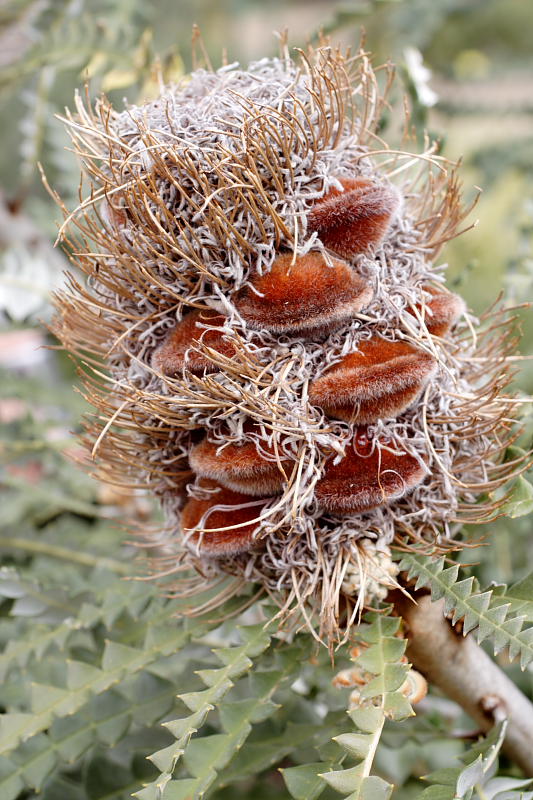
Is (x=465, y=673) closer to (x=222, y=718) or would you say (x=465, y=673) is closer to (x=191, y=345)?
(x=222, y=718)

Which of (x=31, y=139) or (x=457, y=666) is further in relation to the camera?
(x=31, y=139)

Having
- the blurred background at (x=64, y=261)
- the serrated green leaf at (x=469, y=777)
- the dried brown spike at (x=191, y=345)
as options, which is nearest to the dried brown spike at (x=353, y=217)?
the dried brown spike at (x=191, y=345)

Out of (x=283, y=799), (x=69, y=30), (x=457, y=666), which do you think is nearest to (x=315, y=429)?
(x=457, y=666)

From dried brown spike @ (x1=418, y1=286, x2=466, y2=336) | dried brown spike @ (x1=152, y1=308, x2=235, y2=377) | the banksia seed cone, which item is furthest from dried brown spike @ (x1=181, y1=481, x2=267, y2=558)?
dried brown spike @ (x1=418, y1=286, x2=466, y2=336)

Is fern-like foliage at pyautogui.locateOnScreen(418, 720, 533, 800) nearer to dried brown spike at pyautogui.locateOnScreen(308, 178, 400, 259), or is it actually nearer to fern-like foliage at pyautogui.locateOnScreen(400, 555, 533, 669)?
fern-like foliage at pyautogui.locateOnScreen(400, 555, 533, 669)

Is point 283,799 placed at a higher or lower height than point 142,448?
lower

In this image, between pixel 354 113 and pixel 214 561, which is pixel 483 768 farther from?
pixel 354 113
